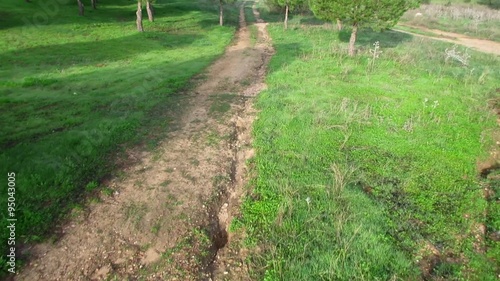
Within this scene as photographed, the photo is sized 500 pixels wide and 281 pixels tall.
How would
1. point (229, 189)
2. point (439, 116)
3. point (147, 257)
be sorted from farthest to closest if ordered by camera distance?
1. point (439, 116)
2. point (229, 189)
3. point (147, 257)

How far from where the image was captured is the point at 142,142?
10125mm

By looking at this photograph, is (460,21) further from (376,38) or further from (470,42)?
(376,38)

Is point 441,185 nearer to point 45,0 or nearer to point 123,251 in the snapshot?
point 123,251

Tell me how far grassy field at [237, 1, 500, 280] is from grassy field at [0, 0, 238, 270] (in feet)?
14.6

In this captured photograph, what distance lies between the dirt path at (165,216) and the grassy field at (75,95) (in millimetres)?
696

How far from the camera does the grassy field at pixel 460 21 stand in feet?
115

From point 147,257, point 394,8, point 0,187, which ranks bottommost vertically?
point 147,257

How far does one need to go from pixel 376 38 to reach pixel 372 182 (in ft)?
87.8

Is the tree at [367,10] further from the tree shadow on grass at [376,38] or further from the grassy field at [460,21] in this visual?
the grassy field at [460,21]

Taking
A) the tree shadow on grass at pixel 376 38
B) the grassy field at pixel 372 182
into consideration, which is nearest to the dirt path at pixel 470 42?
the tree shadow on grass at pixel 376 38

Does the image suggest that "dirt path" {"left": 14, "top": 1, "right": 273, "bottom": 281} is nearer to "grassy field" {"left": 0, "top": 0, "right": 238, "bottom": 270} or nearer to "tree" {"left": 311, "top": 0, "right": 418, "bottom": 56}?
"grassy field" {"left": 0, "top": 0, "right": 238, "bottom": 270}

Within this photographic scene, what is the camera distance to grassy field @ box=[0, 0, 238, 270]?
25.8 ft

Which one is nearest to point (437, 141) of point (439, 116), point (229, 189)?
point (439, 116)

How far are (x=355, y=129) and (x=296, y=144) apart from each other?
2591 millimetres
